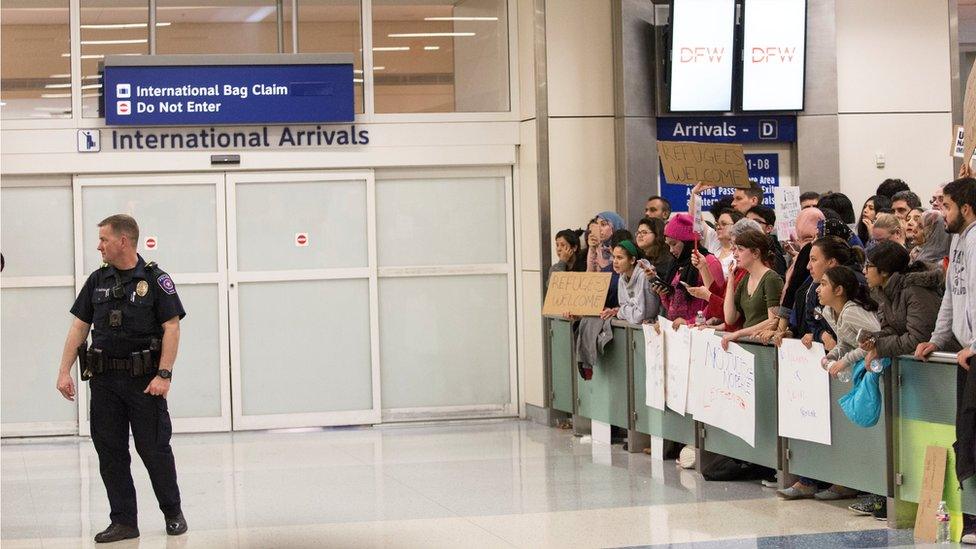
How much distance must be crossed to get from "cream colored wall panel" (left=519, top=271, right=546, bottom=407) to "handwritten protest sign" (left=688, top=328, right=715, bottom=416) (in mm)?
3055

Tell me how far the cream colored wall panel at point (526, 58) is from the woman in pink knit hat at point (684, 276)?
282cm

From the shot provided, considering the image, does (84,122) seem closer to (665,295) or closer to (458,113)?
(458,113)

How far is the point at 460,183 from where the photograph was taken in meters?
12.3

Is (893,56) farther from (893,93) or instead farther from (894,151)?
(894,151)

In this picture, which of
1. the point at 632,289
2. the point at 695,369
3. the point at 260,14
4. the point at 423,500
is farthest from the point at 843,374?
the point at 260,14

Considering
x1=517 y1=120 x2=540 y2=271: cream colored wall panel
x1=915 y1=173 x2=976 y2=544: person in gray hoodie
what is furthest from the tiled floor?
x1=517 y1=120 x2=540 y2=271: cream colored wall panel

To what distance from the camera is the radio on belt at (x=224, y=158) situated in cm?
1179

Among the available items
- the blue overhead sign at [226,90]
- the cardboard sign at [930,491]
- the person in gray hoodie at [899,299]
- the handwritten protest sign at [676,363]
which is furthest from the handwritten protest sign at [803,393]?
the blue overhead sign at [226,90]

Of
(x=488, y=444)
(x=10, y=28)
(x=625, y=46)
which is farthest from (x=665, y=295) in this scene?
(x=10, y=28)

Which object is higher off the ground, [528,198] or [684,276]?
[528,198]

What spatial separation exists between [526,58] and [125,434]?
5.76 meters

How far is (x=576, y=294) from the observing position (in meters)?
10.6

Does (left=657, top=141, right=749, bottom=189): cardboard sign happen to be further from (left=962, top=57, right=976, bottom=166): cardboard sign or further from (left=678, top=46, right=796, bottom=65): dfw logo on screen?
(left=962, top=57, right=976, bottom=166): cardboard sign

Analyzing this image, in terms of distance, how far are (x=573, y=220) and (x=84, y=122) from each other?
13.6ft
